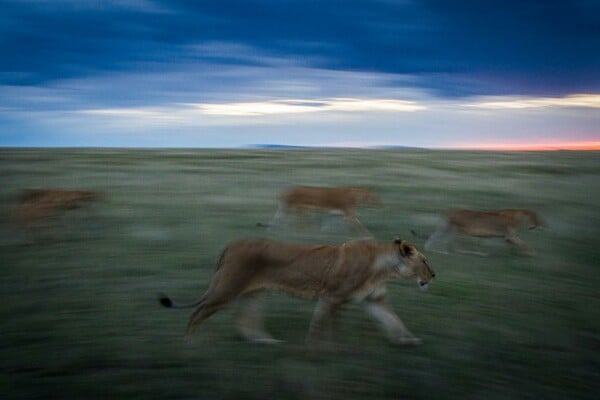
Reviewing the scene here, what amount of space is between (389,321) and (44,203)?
32.0 feet

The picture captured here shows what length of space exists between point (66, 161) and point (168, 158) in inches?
204

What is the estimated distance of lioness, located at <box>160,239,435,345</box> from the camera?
24.5 feet

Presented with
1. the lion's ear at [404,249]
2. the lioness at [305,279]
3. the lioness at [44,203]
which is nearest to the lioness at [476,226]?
the lion's ear at [404,249]

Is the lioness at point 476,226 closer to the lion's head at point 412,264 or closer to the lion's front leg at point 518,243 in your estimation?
the lion's front leg at point 518,243

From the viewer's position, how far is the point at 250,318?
7.97 meters

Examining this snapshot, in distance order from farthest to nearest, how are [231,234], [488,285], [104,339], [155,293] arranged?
[231,234], [488,285], [155,293], [104,339]

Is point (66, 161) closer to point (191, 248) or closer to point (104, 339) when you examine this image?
point (191, 248)

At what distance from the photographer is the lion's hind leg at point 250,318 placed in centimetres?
789

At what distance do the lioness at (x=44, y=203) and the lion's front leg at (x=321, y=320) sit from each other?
28.7ft

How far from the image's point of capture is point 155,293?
970cm

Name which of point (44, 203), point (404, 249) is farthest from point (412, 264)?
point (44, 203)

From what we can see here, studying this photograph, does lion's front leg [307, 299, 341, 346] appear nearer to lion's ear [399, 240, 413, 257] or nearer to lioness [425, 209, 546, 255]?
lion's ear [399, 240, 413, 257]

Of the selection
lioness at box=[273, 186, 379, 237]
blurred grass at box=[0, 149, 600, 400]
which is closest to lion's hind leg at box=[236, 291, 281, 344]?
blurred grass at box=[0, 149, 600, 400]

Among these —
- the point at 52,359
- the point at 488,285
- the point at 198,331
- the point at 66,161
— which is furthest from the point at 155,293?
the point at 66,161
